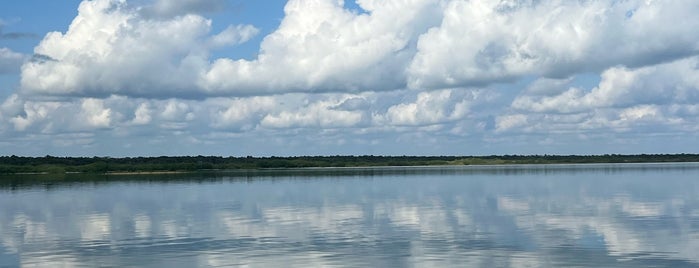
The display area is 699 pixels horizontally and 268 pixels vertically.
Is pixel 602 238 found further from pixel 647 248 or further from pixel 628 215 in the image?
pixel 628 215

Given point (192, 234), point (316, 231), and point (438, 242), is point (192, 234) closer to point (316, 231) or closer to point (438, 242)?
point (316, 231)

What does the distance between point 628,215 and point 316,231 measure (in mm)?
18795

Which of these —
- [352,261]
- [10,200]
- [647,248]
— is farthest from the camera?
[10,200]

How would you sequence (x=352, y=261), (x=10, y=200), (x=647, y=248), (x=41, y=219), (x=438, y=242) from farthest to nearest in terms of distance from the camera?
(x=10, y=200), (x=41, y=219), (x=438, y=242), (x=647, y=248), (x=352, y=261)

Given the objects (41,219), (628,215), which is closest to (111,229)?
(41,219)

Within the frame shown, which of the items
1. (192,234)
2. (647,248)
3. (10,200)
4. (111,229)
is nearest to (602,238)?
(647,248)

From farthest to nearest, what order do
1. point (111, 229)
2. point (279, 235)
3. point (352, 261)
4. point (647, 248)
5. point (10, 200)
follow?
point (10, 200) → point (111, 229) → point (279, 235) → point (647, 248) → point (352, 261)

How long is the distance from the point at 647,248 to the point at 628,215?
1524cm

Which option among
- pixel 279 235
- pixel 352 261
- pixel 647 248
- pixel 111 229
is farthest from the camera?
pixel 111 229

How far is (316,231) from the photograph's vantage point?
132 ft

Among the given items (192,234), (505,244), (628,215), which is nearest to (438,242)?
(505,244)

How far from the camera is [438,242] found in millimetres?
35000

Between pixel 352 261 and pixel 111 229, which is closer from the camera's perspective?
pixel 352 261

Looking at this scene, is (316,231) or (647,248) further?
(316,231)
